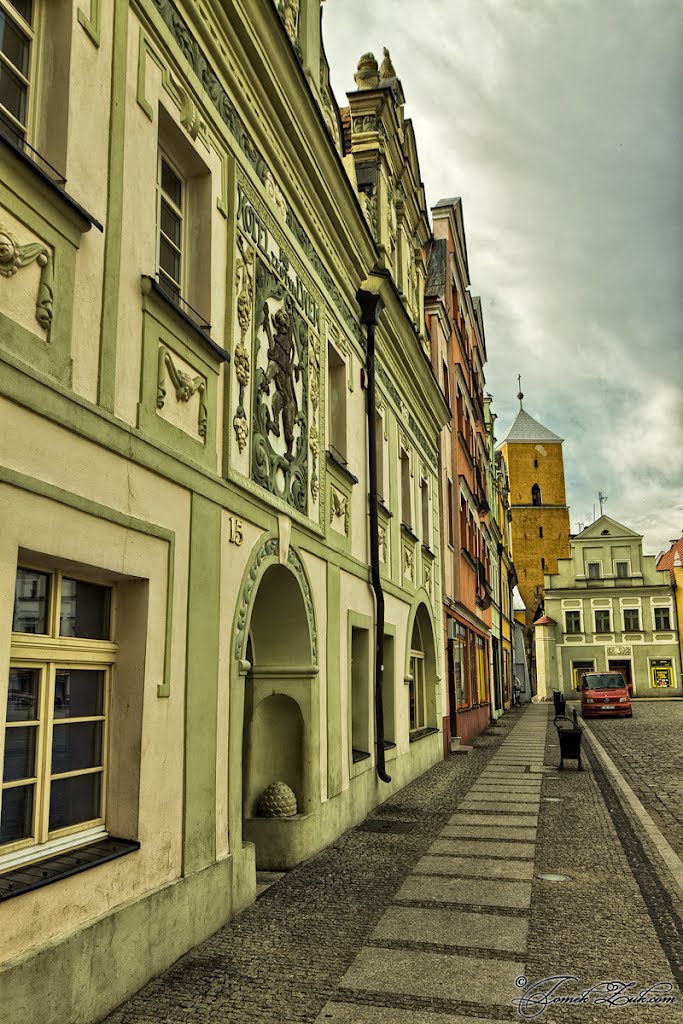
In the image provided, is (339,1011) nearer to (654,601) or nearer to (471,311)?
(471,311)

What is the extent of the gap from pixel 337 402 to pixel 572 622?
48.4 m

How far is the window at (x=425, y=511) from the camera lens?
56.1 feet

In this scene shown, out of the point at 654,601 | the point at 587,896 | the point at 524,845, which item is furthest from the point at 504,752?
the point at 654,601

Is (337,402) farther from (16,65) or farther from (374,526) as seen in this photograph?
(16,65)

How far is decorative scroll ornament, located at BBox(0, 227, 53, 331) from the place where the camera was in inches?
154

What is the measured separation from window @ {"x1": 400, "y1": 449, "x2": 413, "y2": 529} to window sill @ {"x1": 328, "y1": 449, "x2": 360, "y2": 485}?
4252 millimetres

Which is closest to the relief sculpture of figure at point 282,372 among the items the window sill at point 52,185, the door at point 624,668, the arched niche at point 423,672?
the window sill at point 52,185

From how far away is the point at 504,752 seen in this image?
19203mm

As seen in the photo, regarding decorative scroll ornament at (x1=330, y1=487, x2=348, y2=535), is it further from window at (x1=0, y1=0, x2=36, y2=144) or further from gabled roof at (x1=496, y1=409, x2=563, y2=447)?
gabled roof at (x1=496, y1=409, x2=563, y2=447)

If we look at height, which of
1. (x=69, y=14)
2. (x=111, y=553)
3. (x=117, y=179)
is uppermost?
(x=69, y=14)

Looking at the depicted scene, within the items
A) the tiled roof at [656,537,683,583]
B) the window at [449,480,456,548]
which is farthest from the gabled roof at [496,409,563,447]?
the window at [449,480,456,548]

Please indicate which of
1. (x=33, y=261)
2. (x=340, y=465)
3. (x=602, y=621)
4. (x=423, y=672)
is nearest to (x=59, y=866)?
(x=33, y=261)

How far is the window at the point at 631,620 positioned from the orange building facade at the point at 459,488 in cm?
2751

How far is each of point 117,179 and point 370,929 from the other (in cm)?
522
